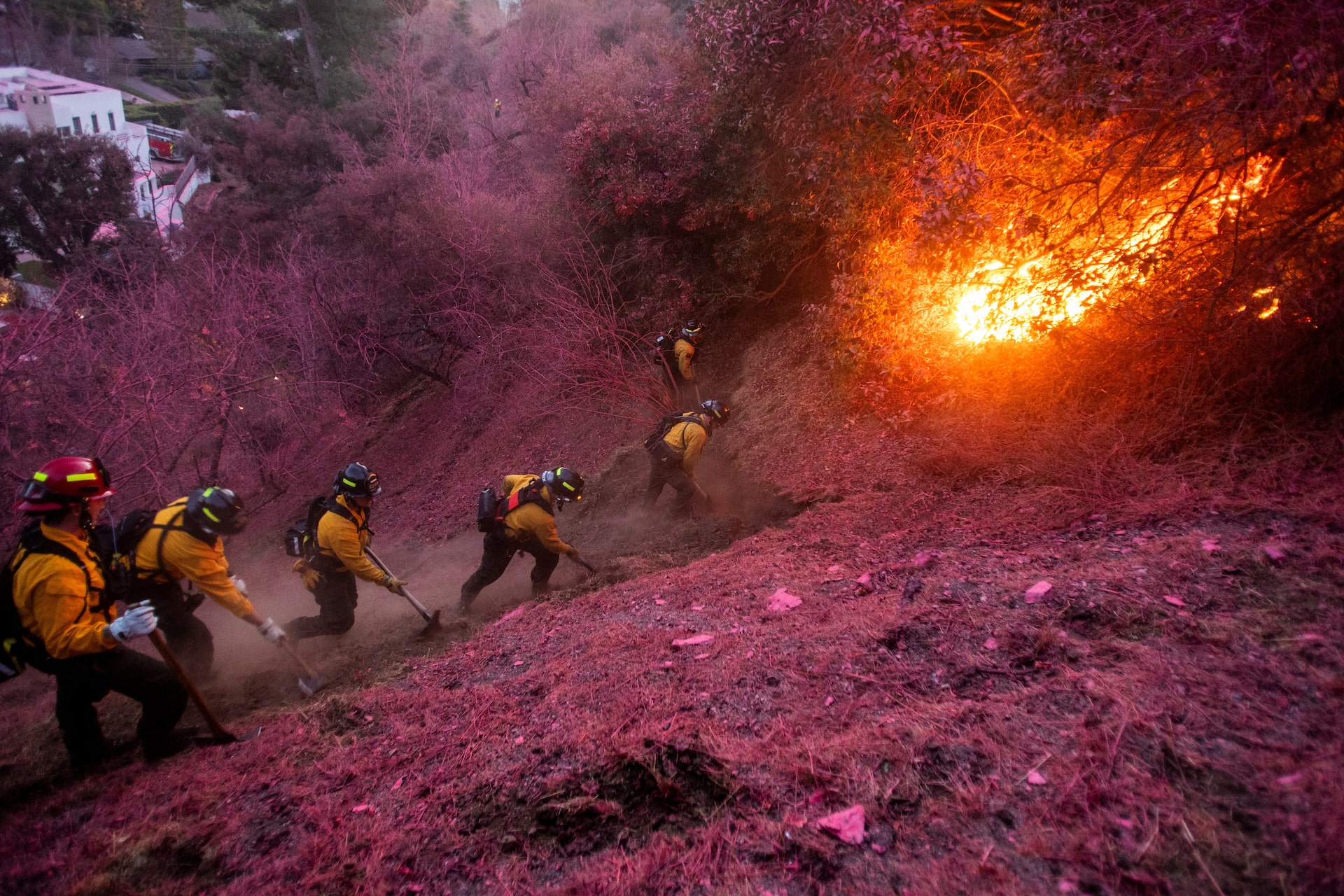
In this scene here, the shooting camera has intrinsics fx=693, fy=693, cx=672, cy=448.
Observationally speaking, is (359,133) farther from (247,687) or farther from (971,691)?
(971,691)

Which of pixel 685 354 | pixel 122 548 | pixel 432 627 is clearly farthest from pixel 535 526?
pixel 685 354

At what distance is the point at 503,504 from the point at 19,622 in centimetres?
364

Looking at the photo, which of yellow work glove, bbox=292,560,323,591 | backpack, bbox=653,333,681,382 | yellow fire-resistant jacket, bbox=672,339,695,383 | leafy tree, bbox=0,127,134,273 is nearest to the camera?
yellow work glove, bbox=292,560,323,591

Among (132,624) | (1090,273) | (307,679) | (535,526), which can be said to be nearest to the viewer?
(132,624)

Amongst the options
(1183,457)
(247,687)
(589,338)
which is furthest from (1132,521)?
(589,338)

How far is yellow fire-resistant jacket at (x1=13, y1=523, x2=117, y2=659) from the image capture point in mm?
3891

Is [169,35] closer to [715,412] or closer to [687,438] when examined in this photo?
[715,412]

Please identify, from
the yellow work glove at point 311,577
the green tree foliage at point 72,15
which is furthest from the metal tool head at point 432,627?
the green tree foliage at point 72,15

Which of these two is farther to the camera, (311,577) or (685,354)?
(685,354)

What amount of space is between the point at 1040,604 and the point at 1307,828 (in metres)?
1.85

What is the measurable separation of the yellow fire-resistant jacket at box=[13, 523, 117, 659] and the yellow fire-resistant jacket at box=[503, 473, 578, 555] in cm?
324

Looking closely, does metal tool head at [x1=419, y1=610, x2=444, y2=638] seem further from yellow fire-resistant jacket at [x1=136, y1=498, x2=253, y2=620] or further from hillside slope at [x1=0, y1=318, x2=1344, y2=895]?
yellow fire-resistant jacket at [x1=136, y1=498, x2=253, y2=620]

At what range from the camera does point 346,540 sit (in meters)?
5.87

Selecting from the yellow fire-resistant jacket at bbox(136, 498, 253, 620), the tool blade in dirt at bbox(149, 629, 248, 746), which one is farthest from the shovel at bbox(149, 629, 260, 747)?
the yellow fire-resistant jacket at bbox(136, 498, 253, 620)
